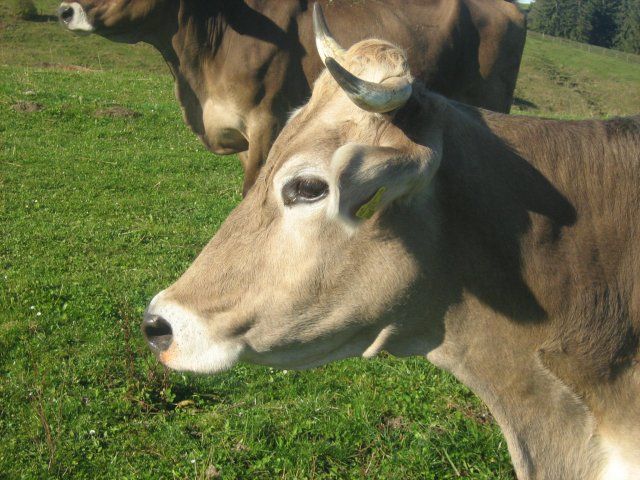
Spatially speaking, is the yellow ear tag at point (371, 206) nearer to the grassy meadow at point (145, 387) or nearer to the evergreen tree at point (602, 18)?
the grassy meadow at point (145, 387)

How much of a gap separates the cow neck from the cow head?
0.13 m

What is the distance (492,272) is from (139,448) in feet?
8.65

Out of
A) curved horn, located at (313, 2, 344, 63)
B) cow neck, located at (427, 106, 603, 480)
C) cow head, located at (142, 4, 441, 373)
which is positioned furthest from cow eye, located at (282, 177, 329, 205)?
curved horn, located at (313, 2, 344, 63)

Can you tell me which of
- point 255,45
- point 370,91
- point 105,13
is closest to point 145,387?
point 370,91

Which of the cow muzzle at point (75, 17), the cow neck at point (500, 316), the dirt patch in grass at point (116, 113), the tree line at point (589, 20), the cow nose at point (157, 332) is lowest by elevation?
the tree line at point (589, 20)

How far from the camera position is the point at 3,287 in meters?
6.56

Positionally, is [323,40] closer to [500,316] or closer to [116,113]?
[500,316]

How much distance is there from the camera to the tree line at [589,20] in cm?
8725

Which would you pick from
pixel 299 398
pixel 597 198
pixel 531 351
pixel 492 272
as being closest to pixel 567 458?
pixel 531 351

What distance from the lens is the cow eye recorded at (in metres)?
2.64

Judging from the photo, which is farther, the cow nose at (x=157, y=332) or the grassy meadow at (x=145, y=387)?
the grassy meadow at (x=145, y=387)

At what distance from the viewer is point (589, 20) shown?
89.8 meters

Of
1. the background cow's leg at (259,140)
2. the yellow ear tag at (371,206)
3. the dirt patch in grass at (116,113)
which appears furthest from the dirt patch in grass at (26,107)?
the yellow ear tag at (371,206)

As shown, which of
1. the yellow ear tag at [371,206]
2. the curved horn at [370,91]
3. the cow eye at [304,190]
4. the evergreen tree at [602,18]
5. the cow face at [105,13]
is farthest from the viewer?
the evergreen tree at [602,18]
